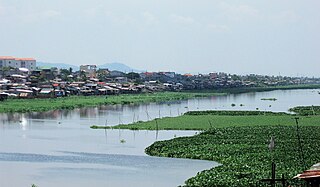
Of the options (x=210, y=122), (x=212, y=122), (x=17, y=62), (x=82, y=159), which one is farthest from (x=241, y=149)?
(x=17, y=62)

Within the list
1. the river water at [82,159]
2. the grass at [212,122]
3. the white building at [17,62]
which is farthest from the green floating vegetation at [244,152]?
the white building at [17,62]

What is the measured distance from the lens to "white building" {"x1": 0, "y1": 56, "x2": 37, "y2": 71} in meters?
110

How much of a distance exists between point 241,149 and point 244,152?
0.88m

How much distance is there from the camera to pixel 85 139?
111 feet

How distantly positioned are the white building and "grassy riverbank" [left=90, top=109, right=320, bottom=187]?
7379cm

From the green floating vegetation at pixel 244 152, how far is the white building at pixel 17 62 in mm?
81714

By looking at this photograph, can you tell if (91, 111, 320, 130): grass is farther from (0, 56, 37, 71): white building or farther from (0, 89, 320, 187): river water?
(0, 56, 37, 71): white building

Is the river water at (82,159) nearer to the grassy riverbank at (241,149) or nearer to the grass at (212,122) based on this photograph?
the grassy riverbank at (241,149)

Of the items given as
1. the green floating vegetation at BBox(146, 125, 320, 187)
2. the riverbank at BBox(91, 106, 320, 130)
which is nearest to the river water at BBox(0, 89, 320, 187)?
the green floating vegetation at BBox(146, 125, 320, 187)

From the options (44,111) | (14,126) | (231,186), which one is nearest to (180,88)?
(44,111)

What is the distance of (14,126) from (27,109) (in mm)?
13891

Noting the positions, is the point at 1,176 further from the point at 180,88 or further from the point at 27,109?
the point at 180,88

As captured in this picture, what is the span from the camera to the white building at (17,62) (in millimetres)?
109812

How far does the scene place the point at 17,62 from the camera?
112 meters
